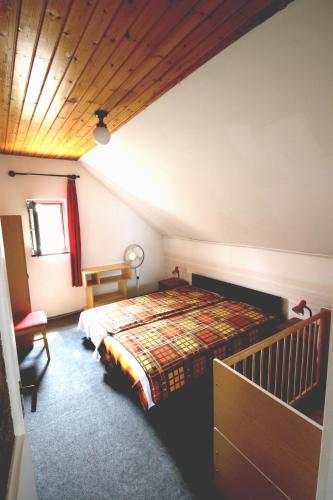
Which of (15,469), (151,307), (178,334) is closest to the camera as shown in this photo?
(15,469)

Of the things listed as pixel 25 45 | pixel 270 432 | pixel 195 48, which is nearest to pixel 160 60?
pixel 195 48

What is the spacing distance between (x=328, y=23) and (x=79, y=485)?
3.00 metres

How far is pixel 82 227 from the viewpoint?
14.5ft

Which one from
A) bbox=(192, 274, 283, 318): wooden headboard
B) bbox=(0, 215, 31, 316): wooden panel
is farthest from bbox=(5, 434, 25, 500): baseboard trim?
bbox=(192, 274, 283, 318): wooden headboard

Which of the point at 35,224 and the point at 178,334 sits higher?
the point at 35,224

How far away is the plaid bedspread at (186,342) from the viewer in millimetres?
2178

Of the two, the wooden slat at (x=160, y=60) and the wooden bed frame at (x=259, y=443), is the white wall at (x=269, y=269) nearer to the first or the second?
the wooden bed frame at (x=259, y=443)

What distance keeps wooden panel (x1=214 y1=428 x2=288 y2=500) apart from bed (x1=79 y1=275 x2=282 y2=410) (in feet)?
2.20

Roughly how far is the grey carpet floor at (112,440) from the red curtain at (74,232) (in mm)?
1733

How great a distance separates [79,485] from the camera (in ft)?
5.46

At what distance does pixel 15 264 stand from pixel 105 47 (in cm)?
279

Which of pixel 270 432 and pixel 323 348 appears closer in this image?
pixel 270 432

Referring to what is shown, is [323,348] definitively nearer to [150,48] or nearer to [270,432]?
[270,432]

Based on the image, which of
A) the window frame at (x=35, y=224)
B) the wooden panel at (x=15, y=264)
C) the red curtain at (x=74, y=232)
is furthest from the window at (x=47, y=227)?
the wooden panel at (x=15, y=264)
